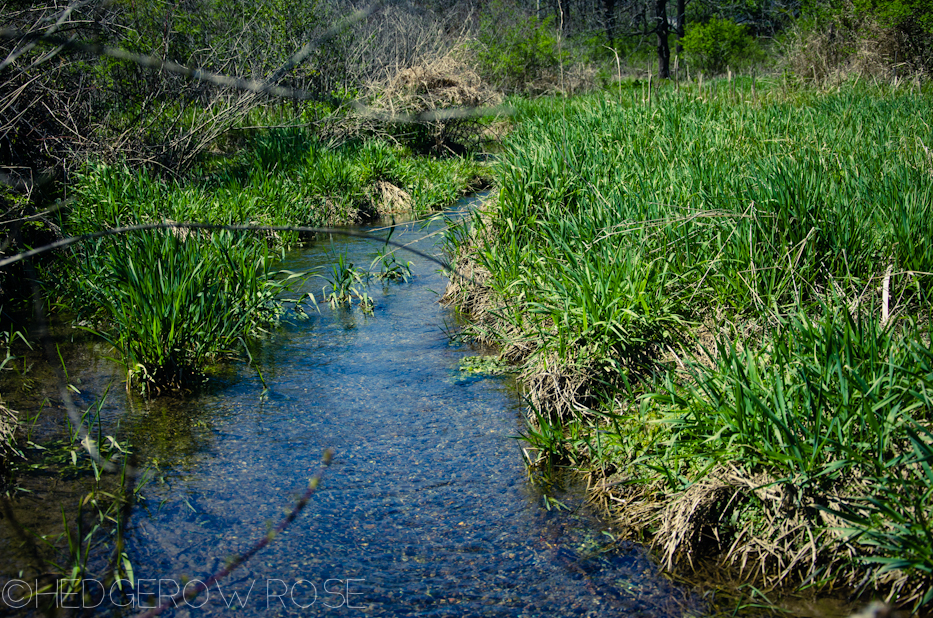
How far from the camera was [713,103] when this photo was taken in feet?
30.0

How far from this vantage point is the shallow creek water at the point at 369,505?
2707 millimetres

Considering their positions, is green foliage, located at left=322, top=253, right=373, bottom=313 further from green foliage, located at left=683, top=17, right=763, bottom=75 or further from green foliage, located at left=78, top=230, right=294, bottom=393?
green foliage, located at left=683, top=17, right=763, bottom=75

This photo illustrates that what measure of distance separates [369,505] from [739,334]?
6.99 feet

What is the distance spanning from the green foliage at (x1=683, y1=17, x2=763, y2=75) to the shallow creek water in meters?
24.2

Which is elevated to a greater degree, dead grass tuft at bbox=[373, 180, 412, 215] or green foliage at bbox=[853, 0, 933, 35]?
green foliage at bbox=[853, 0, 933, 35]

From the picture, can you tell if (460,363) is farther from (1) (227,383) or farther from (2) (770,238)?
(2) (770,238)

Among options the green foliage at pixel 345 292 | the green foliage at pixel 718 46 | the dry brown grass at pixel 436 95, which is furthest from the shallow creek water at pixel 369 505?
the green foliage at pixel 718 46

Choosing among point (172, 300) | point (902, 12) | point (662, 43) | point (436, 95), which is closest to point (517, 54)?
point (662, 43)

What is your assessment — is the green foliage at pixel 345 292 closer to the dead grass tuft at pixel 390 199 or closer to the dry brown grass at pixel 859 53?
the dead grass tuft at pixel 390 199

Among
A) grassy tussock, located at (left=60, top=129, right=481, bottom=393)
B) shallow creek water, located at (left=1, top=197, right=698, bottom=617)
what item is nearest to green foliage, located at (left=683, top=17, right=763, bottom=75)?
grassy tussock, located at (left=60, top=129, right=481, bottom=393)

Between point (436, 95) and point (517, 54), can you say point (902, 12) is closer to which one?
point (436, 95)

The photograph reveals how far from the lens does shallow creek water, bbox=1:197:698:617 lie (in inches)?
107

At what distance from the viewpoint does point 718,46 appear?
26.3 meters

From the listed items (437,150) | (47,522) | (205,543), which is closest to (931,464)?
(205,543)
